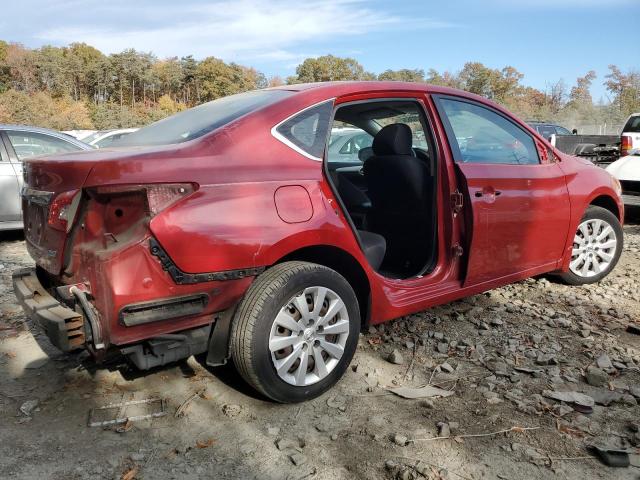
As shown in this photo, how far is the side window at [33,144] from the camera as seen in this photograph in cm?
671

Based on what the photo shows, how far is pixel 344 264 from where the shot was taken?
3.01 m

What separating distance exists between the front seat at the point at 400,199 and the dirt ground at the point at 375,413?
0.50 meters

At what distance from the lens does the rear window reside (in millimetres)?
10762

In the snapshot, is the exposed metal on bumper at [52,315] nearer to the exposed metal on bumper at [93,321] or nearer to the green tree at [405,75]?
the exposed metal on bumper at [93,321]

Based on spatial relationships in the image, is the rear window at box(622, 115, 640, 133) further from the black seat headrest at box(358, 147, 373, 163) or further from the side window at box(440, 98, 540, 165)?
the black seat headrest at box(358, 147, 373, 163)

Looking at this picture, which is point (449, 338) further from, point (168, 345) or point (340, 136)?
point (340, 136)

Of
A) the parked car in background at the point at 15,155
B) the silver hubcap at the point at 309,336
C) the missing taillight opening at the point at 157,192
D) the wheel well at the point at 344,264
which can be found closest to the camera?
the missing taillight opening at the point at 157,192

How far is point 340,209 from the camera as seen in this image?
9.40 ft

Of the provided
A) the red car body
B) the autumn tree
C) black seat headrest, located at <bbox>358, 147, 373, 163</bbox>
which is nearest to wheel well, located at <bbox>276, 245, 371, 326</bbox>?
the red car body

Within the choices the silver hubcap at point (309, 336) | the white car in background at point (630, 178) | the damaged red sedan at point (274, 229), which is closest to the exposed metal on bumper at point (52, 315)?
the damaged red sedan at point (274, 229)

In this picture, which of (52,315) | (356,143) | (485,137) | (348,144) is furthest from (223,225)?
(348,144)

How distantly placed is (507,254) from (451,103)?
1109 millimetres

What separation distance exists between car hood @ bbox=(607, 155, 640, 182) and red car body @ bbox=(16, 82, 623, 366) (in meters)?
4.94

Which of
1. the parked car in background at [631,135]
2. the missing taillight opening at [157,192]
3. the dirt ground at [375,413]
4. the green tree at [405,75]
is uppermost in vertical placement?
the green tree at [405,75]
